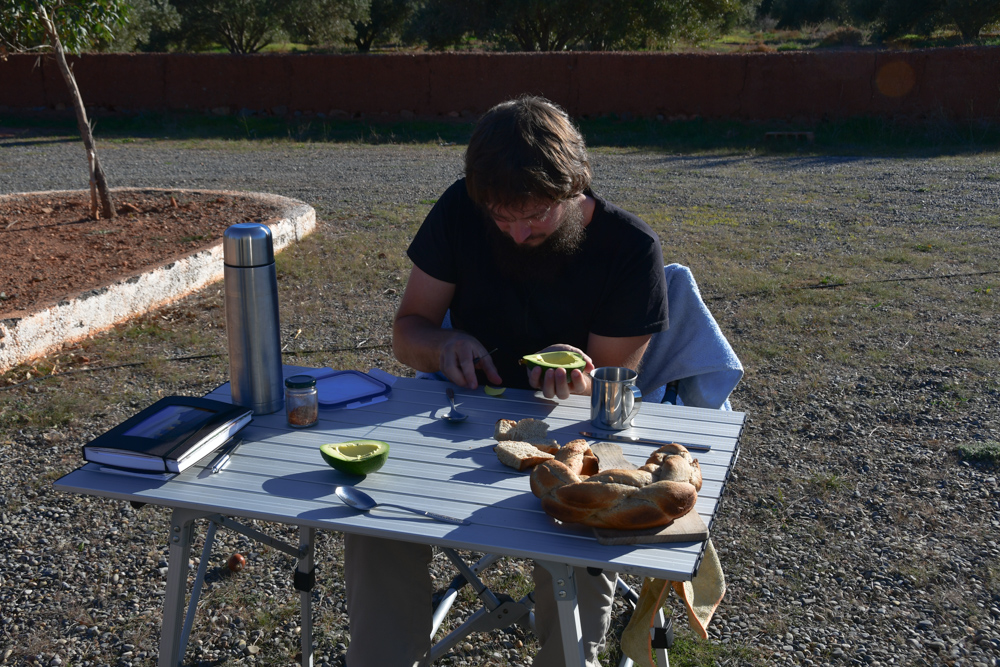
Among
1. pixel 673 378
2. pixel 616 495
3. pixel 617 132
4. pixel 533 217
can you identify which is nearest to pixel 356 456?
pixel 616 495

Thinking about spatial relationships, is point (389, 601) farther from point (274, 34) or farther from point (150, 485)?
point (274, 34)

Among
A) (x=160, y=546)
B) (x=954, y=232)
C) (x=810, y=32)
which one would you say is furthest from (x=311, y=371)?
(x=810, y=32)

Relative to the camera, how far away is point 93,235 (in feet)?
21.1

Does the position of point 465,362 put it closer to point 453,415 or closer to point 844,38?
point 453,415

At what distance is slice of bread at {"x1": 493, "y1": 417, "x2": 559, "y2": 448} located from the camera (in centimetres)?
172

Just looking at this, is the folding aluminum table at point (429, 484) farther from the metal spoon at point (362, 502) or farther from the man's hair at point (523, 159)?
the man's hair at point (523, 159)

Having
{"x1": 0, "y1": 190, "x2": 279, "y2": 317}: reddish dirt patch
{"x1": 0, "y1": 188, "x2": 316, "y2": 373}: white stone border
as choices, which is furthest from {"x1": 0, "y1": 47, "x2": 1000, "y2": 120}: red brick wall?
{"x1": 0, "y1": 188, "x2": 316, "y2": 373}: white stone border

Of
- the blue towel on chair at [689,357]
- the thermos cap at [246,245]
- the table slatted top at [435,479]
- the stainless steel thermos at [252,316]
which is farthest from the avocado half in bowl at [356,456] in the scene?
the blue towel on chair at [689,357]

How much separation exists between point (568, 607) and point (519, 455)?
31 centimetres

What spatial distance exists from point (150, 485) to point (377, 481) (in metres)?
0.43

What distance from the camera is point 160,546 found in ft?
9.19

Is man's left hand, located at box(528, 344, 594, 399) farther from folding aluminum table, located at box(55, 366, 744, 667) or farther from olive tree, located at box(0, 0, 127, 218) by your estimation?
olive tree, located at box(0, 0, 127, 218)

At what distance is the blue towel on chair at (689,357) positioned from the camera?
7.27 feet

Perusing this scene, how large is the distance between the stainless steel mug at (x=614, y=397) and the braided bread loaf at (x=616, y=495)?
314 millimetres
